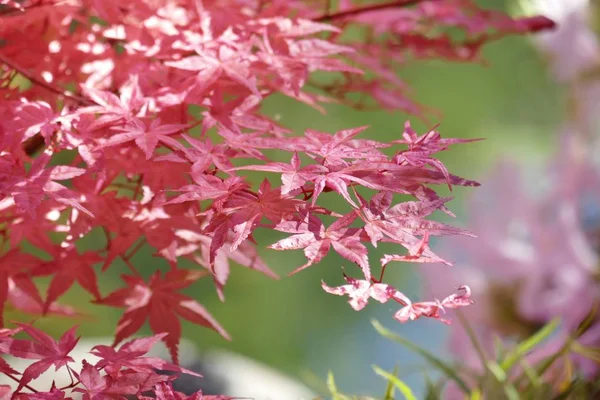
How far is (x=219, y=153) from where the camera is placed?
462 mm

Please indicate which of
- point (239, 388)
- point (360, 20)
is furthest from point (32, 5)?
point (239, 388)

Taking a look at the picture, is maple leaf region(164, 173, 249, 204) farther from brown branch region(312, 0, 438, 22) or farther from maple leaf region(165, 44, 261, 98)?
brown branch region(312, 0, 438, 22)

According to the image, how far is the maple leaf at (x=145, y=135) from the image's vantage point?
46cm

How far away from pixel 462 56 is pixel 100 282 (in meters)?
2.20

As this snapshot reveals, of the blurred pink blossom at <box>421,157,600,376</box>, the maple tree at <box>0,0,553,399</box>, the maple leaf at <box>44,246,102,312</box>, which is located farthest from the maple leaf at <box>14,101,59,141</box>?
the blurred pink blossom at <box>421,157,600,376</box>

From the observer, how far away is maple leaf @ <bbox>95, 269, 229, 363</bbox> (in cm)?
53

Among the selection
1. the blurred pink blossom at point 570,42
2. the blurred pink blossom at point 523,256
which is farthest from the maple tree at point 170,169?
the blurred pink blossom at point 570,42

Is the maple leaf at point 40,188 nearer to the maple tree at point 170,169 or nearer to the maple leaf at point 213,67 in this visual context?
the maple tree at point 170,169

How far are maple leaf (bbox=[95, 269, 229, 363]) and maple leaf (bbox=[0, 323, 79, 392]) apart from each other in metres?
0.07

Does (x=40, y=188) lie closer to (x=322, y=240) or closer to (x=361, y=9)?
(x=322, y=240)

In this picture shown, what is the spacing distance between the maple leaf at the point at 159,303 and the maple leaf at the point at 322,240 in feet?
0.50

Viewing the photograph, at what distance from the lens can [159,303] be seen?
542mm

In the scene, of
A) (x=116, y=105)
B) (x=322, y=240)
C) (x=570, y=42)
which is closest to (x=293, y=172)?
(x=322, y=240)

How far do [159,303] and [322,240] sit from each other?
19 centimetres
